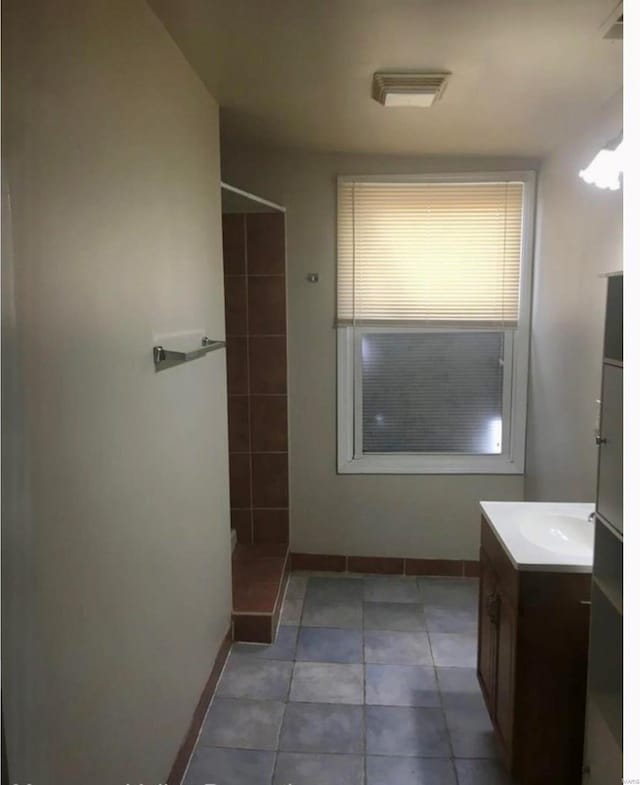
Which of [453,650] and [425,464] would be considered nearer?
[453,650]

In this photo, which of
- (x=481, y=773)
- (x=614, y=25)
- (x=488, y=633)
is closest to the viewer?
(x=614, y=25)

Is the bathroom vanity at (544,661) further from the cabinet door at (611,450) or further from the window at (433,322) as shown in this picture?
the window at (433,322)

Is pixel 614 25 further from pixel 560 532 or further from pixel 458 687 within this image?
pixel 458 687

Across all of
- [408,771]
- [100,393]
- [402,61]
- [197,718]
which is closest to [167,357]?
[100,393]

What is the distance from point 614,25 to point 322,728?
98.0 inches

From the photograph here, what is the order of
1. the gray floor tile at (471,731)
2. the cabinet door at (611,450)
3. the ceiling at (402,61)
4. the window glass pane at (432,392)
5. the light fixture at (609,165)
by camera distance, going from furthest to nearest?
the window glass pane at (432,392) < the gray floor tile at (471,731) < the light fixture at (609,165) < the ceiling at (402,61) < the cabinet door at (611,450)

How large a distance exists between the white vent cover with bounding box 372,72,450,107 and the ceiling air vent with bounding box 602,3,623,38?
0.52 meters

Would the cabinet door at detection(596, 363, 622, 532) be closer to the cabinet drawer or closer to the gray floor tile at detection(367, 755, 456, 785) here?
the cabinet drawer

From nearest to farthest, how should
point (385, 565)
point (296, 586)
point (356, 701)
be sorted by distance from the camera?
1. point (356, 701)
2. point (296, 586)
3. point (385, 565)

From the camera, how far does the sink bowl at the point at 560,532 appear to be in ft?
6.74

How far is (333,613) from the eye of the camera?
3.12 metres

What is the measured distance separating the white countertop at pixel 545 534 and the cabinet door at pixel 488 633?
0.18 m

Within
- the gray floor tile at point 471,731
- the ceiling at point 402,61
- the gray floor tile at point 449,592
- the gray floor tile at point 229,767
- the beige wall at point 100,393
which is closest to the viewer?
the beige wall at point 100,393

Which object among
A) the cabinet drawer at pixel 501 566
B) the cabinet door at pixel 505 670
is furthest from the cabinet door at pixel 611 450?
the cabinet door at pixel 505 670
